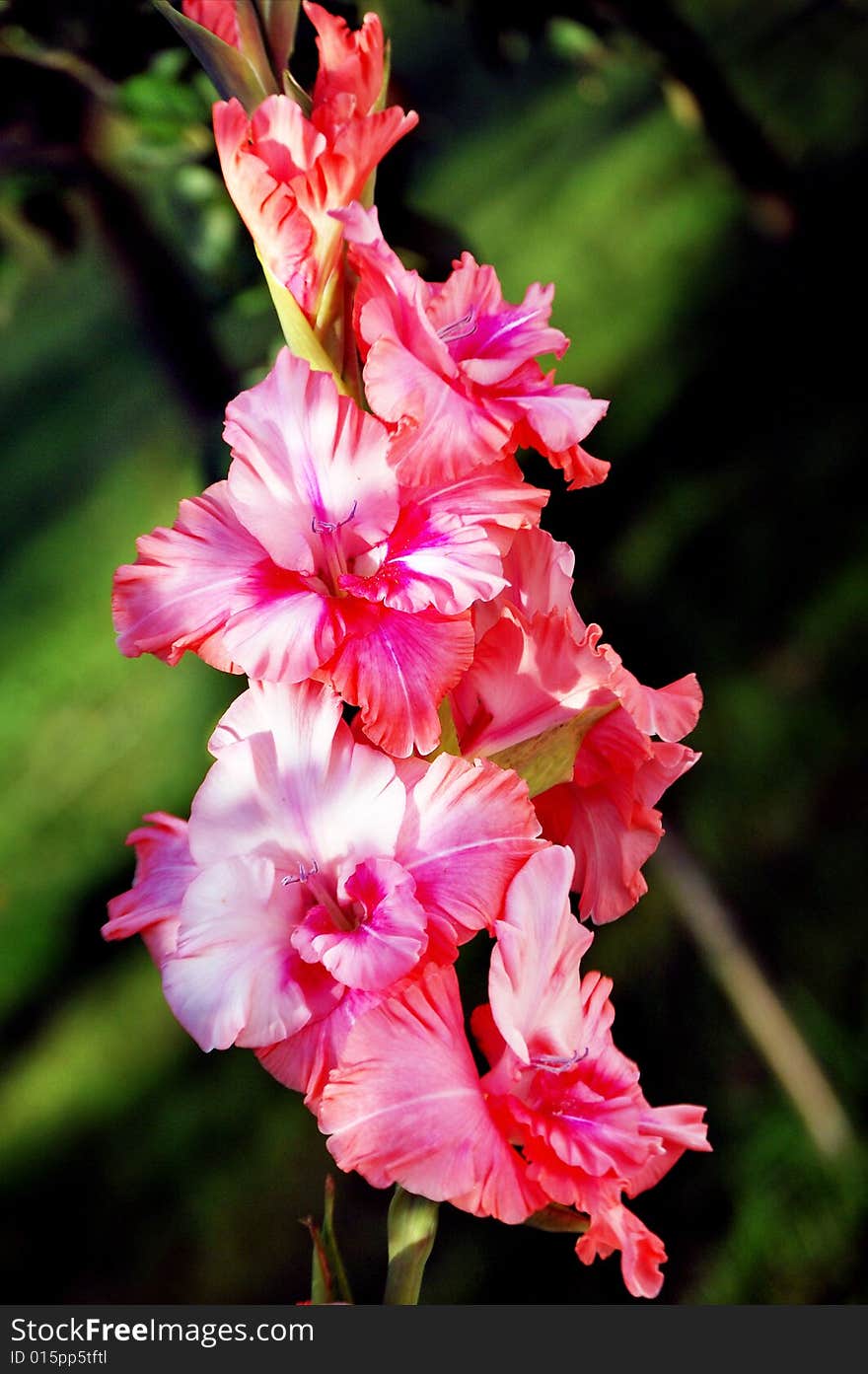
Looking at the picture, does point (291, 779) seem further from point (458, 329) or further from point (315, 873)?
point (458, 329)

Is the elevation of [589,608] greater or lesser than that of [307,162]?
lesser

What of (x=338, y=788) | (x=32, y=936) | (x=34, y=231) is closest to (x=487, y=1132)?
(x=338, y=788)

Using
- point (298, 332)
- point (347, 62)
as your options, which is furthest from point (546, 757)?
point (347, 62)

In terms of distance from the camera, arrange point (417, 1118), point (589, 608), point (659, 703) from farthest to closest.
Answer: point (589, 608) → point (659, 703) → point (417, 1118)

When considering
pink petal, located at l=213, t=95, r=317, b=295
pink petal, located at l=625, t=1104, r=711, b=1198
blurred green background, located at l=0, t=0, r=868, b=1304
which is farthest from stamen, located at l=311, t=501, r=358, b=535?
blurred green background, located at l=0, t=0, r=868, b=1304

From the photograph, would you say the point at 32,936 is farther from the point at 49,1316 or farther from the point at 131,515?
the point at 49,1316

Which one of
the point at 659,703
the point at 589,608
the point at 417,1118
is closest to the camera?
the point at 417,1118

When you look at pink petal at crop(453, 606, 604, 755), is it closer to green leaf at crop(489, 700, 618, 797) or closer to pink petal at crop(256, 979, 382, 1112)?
green leaf at crop(489, 700, 618, 797)
